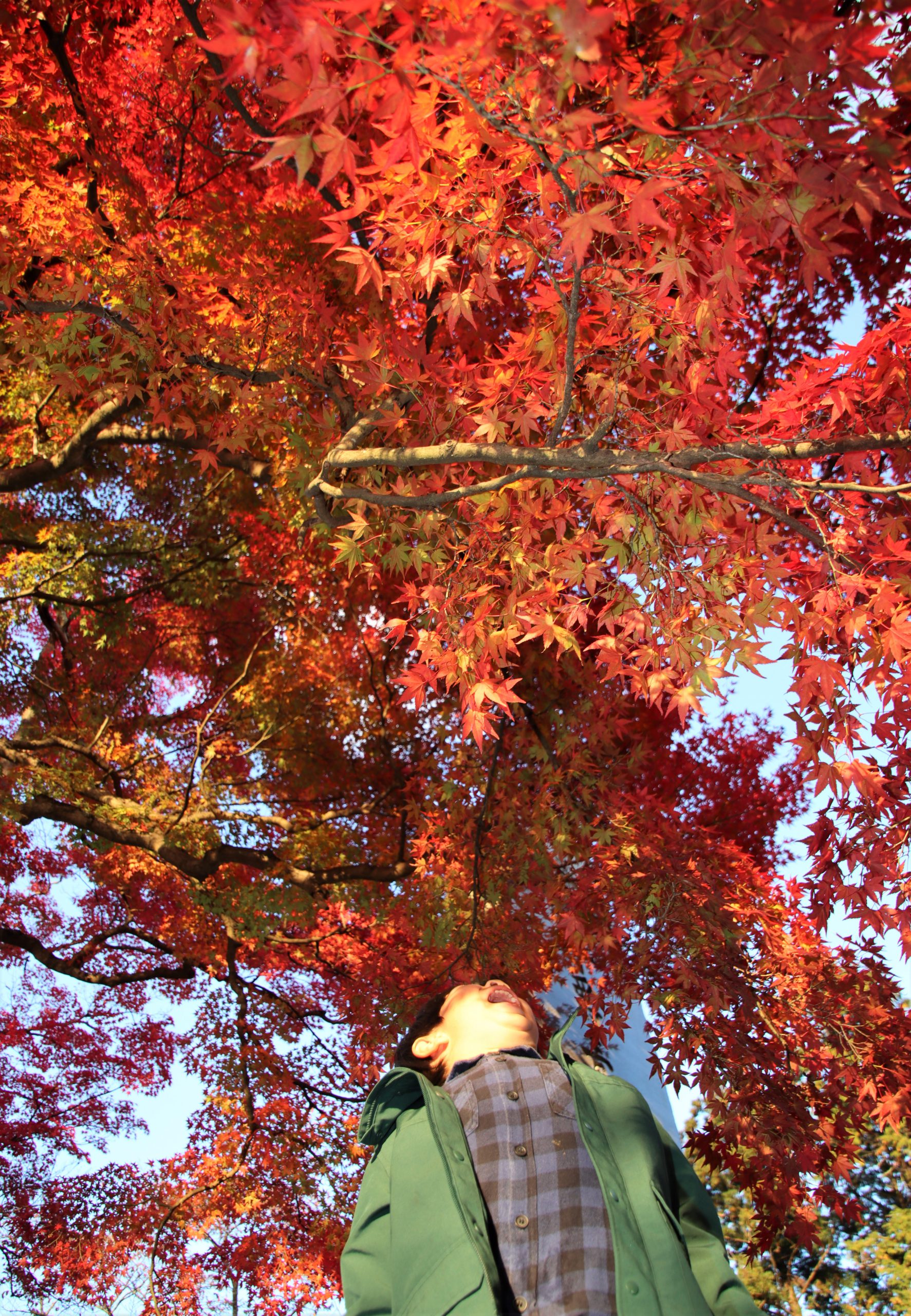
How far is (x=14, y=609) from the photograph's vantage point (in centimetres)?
754

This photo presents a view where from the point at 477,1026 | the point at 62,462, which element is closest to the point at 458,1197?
the point at 477,1026

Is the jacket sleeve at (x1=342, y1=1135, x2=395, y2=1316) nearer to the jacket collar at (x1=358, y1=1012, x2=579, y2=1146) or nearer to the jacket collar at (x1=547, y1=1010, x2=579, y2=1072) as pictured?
the jacket collar at (x1=358, y1=1012, x2=579, y2=1146)

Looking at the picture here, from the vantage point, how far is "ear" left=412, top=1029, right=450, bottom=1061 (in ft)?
9.29

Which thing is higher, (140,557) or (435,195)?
(140,557)

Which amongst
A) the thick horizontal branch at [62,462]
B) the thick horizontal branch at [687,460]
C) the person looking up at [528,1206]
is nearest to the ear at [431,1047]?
the person looking up at [528,1206]

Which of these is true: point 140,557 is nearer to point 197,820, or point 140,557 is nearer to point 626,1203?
point 197,820

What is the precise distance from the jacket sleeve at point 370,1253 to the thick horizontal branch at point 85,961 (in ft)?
21.5

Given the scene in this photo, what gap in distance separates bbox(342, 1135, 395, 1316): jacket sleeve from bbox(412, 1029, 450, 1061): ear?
1.22 ft

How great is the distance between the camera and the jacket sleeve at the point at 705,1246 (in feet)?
7.14

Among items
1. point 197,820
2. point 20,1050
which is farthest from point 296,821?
point 20,1050

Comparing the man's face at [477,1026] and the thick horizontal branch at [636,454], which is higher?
the thick horizontal branch at [636,454]

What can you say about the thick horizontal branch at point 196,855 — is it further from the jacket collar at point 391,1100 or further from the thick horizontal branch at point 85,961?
the jacket collar at point 391,1100

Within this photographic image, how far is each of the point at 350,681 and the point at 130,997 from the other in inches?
171

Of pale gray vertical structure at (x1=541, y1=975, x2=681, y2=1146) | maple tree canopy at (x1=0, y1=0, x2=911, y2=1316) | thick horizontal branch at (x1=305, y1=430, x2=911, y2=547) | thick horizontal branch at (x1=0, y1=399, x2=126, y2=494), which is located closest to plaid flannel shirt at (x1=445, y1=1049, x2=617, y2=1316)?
maple tree canopy at (x1=0, y1=0, x2=911, y2=1316)
